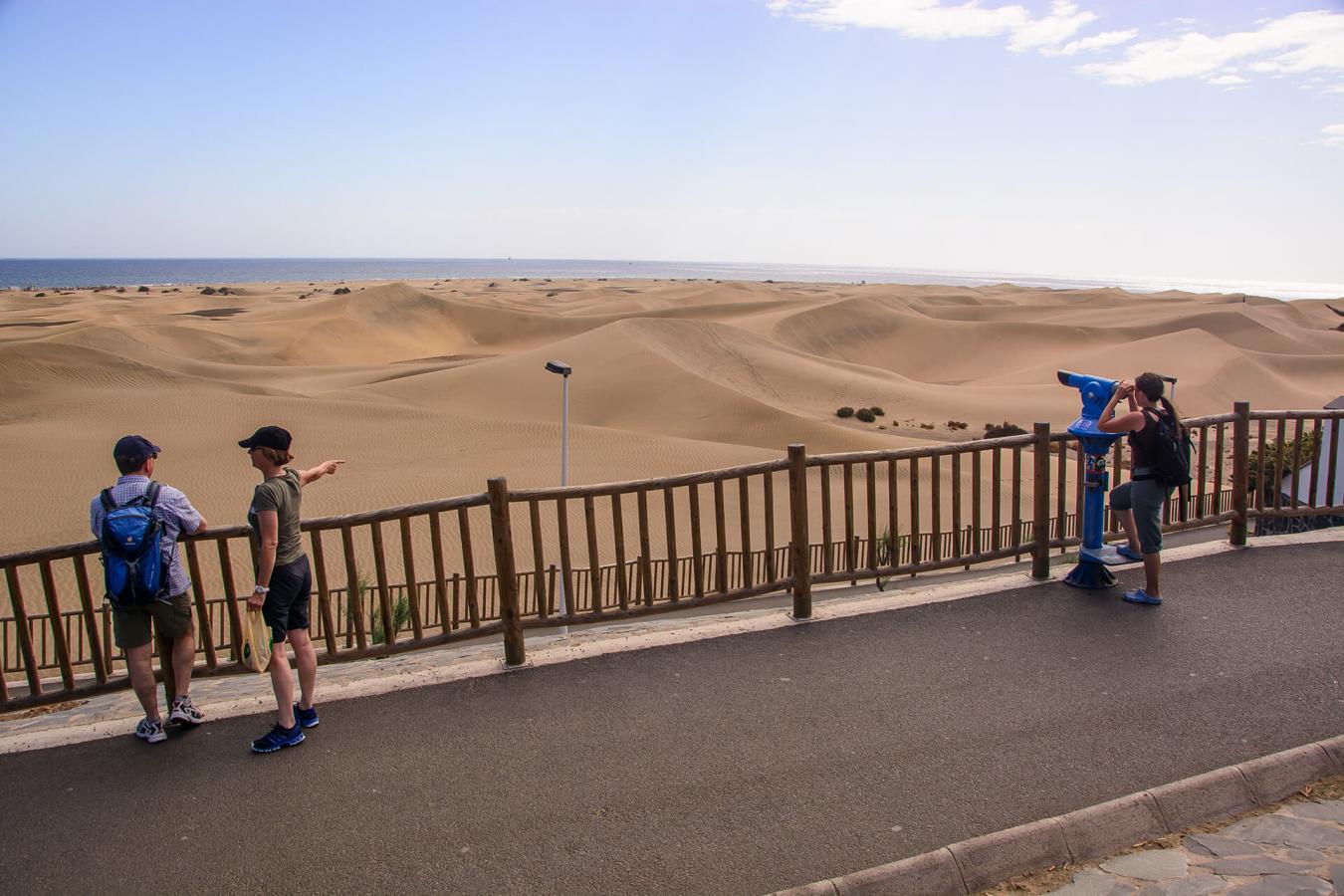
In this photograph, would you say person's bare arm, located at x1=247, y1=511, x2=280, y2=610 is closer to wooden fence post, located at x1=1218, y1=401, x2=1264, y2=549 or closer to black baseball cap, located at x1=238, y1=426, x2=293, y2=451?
black baseball cap, located at x1=238, y1=426, x2=293, y2=451

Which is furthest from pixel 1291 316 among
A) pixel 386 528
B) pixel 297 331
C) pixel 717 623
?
pixel 717 623

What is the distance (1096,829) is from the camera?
454 centimetres

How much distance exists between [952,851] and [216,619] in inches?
573

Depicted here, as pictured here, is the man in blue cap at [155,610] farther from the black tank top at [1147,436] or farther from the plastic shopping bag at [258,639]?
the black tank top at [1147,436]

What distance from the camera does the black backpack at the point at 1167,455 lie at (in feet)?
23.4

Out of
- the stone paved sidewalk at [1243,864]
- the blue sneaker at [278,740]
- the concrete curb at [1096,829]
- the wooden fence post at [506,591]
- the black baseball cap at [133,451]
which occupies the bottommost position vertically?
the stone paved sidewalk at [1243,864]

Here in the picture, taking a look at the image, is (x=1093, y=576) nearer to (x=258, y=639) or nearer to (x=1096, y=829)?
(x=1096, y=829)

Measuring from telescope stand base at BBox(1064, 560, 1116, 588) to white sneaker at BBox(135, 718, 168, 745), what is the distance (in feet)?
21.8

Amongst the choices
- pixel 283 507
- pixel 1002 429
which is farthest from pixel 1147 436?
pixel 1002 429

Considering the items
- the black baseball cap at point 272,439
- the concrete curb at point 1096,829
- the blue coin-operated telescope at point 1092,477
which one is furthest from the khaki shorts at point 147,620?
the blue coin-operated telescope at point 1092,477

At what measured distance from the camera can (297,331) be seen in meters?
63.2

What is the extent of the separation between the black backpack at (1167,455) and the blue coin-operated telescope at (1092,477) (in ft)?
0.93

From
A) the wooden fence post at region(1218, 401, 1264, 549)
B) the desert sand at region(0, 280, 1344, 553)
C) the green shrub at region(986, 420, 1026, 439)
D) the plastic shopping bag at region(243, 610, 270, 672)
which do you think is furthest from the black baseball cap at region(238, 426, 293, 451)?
the green shrub at region(986, 420, 1026, 439)

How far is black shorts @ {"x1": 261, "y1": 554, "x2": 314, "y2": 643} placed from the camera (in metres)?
5.53
